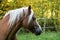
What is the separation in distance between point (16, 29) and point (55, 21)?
8.39 m

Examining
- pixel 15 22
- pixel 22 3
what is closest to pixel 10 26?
pixel 15 22

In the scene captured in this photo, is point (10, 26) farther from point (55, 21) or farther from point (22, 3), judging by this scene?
point (55, 21)

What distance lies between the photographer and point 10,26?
17.3 ft

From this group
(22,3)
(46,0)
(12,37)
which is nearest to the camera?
(12,37)

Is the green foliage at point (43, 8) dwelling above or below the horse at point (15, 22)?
below

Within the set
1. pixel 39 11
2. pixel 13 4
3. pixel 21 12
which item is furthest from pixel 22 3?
pixel 21 12

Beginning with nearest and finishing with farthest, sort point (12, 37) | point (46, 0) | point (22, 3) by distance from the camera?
point (12, 37)
point (22, 3)
point (46, 0)

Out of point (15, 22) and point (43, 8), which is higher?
point (15, 22)

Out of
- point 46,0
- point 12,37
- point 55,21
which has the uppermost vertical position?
point 12,37

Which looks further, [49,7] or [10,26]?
[49,7]

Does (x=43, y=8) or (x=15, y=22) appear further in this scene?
(x=43, y=8)

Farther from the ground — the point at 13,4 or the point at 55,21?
the point at 13,4

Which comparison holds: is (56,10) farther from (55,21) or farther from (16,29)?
(16,29)

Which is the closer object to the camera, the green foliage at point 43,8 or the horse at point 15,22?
the horse at point 15,22
